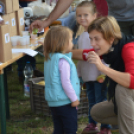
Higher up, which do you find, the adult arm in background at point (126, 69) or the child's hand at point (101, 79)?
the adult arm in background at point (126, 69)

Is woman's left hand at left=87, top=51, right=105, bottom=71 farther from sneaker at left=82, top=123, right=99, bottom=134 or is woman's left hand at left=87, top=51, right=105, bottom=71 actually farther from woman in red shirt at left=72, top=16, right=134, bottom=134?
sneaker at left=82, top=123, right=99, bottom=134

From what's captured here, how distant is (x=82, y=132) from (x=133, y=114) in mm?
907

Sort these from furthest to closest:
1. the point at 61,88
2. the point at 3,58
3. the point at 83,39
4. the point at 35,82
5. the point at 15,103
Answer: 1. the point at 15,103
2. the point at 35,82
3. the point at 83,39
4. the point at 3,58
5. the point at 61,88

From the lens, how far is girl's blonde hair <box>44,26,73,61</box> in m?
2.07

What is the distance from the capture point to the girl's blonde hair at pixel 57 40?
207 centimetres

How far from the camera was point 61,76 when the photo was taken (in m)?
2.05

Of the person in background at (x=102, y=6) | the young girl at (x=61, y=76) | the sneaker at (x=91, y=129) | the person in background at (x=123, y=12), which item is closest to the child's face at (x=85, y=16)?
the person in background at (x=123, y=12)

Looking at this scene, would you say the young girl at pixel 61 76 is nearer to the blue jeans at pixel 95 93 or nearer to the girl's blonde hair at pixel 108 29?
the girl's blonde hair at pixel 108 29

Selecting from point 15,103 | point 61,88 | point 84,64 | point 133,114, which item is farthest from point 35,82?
point 133,114

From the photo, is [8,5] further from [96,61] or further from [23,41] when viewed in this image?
[96,61]

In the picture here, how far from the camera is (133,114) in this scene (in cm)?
210

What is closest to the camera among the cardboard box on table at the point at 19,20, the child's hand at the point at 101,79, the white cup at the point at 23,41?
the child's hand at the point at 101,79

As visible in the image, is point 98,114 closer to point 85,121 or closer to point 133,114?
point 133,114

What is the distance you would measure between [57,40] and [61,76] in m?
0.28
